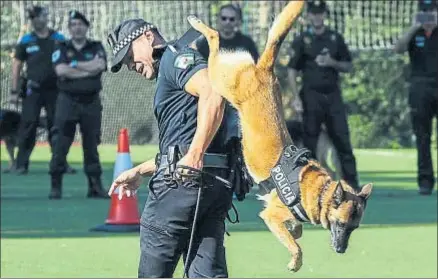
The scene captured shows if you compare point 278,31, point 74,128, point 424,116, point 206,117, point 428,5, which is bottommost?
point 424,116

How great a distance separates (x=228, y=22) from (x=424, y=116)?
2.77 meters

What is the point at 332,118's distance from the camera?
17016mm

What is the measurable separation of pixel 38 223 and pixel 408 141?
18997mm

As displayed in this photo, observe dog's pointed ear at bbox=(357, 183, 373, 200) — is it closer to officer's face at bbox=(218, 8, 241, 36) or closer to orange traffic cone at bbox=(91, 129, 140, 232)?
orange traffic cone at bbox=(91, 129, 140, 232)

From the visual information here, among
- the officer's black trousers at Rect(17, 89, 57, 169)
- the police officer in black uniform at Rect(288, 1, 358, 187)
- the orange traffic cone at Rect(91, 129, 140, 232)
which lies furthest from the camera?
the officer's black trousers at Rect(17, 89, 57, 169)

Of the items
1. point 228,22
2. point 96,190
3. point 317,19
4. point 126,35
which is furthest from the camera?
point 317,19

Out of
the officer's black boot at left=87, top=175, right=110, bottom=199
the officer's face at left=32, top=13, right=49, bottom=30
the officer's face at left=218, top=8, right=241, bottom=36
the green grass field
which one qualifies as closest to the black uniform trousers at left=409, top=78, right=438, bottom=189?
the green grass field

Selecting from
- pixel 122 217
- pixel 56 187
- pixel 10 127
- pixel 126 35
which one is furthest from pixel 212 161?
pixel 10 127

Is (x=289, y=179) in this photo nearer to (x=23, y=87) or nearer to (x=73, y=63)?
(x=73, y=63)

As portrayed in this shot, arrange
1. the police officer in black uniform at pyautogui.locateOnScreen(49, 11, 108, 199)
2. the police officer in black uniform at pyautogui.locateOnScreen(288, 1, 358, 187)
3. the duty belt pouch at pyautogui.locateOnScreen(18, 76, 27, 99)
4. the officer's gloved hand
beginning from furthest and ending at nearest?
the duty belt pouch at pyautogui.locateOnScreen(18, 76, 27, 99) → the police officer in black uniform at pyautogui.locateOnScreen(288, 1, 358, 187) → the police officer in black uniform at pyautogui.locateOnScreen(49, 11, 108, 199) → the officer's gloved hand

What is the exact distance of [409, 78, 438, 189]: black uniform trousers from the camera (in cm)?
1716

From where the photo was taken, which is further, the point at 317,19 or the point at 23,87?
the point at 23,87

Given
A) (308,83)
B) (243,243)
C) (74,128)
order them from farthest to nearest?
(308,83)
(74,128)
(243,243)

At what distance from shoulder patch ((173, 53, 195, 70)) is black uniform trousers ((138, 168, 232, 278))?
0.52 meters
